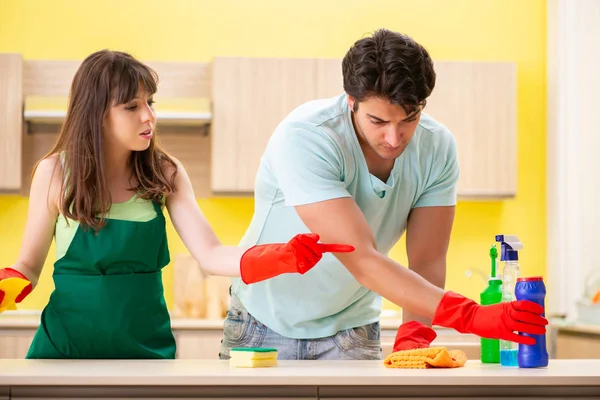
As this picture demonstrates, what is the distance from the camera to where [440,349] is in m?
1.77

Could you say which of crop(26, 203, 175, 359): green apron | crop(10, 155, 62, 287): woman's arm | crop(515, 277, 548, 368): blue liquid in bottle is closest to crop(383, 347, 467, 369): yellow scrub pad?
crop(515, 277, 548, 368): blue liquid in bottle

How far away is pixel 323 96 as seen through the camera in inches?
164

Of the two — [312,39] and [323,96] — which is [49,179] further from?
[312,39]

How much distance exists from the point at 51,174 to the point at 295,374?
930mm

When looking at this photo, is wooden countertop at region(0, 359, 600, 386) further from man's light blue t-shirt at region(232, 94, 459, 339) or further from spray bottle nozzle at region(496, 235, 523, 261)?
man's light blue t-shirt at region(232, 94, 459, 339)

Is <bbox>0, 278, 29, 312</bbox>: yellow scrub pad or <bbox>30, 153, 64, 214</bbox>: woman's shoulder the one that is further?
<bbox>30, 153, 64, 214</bbox>: woman's shoulder

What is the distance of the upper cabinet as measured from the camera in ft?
13.5

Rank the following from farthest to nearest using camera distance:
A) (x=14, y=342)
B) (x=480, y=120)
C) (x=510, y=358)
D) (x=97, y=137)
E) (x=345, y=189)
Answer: (x=480, y=120) → (x=14, y=342) → (x=97, y=137) → (x=345, y=189) → (x=510, y=358)

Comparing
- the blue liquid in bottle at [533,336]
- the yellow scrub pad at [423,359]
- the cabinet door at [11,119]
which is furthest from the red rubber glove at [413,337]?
the cabinet door at [11,119]

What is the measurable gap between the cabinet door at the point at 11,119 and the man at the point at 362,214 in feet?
7.14

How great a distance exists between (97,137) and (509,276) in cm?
108

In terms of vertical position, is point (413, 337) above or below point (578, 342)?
above

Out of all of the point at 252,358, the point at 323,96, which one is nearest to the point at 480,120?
the point at 323,96

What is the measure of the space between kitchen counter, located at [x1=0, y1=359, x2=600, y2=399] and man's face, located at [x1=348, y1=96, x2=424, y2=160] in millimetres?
521
